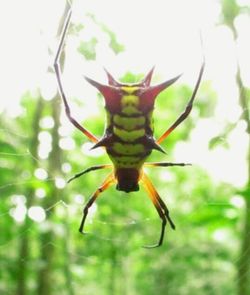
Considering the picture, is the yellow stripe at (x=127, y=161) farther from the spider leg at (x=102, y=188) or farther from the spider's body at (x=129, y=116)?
the spider leg at (x=102, y=188)

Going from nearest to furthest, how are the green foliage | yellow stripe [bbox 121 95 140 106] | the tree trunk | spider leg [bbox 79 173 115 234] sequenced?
yellow stripe [bbox 121 95 140 106] < spider leg [bbox 79 173 115 234] < the green foliage < the tree trunk

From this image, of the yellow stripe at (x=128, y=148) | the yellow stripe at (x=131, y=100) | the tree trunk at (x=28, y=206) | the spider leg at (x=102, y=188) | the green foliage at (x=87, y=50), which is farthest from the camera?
the tree trunk at (x=28, y=206)

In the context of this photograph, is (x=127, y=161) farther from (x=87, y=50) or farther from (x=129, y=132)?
(x=87, y=50)

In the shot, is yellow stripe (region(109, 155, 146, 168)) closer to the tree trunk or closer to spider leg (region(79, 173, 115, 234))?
spider leg (region(79, 173, 115, 234))

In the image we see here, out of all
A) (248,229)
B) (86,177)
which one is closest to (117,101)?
(248,229)

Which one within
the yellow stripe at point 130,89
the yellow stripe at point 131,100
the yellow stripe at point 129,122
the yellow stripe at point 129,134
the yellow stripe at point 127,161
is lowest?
the yellow stripe at point 127,161

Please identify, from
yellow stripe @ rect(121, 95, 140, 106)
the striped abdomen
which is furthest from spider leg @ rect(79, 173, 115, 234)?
yellow stripe @ rect(121, 95, 140, 106)

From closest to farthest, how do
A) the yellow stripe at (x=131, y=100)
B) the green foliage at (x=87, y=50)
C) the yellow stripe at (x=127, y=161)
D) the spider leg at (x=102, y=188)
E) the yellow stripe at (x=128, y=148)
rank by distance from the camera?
the yellow stripe at (x=131, y=100), the yellow stripe at (x=128, y=148), the yellow stripe at (x=127, y=161), the spider leg at (x=102, y=188), the green foliage at (x=87, y=50)

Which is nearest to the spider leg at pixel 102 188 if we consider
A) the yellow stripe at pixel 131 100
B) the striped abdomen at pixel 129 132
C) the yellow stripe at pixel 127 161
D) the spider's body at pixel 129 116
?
the yellow stripe at pixel 127 161
